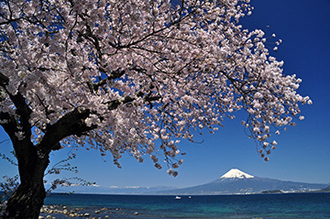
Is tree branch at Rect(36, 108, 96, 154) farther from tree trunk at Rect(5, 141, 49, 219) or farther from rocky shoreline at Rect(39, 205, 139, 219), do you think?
rocky shoreline at Rect(39, 205, 139, 219)

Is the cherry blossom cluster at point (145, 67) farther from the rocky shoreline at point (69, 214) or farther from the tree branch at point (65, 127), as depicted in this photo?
the rocky shoreline at point (69, 214)

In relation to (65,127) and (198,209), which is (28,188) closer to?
(65,127)

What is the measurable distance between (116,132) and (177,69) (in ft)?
8.87

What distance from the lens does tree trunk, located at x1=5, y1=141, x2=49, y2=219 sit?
6.04 m

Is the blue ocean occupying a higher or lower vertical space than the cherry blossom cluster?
lower

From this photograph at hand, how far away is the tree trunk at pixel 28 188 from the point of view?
19.8ft

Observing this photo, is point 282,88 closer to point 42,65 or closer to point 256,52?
point 256,52

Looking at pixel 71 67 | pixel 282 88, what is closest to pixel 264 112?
pixel 282 88

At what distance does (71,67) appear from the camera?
14.0ft

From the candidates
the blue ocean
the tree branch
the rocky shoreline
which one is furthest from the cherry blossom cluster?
the rocky shoreline

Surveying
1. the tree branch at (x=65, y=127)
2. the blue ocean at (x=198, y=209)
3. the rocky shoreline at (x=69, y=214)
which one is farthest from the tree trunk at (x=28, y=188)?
the rocky shoreline at (x=69, y=214)

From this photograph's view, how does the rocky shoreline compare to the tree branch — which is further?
the rocky shoreline

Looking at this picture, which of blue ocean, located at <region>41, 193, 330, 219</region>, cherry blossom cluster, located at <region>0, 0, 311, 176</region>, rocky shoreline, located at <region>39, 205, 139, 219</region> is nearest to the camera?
cherry blossom cluster, located at <region>0, 0, 311, 176</region>

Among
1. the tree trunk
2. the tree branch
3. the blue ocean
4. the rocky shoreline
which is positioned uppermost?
the tree branch
